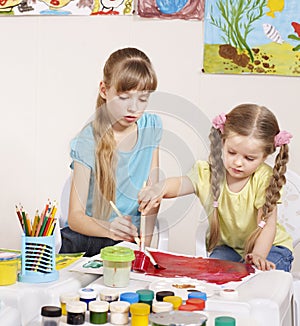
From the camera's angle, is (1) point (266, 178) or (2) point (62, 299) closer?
(2) point (62, 299)

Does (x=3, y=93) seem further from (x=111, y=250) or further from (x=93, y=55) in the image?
(x=111, y=250)

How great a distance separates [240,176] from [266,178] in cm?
8

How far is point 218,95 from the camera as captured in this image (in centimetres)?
242

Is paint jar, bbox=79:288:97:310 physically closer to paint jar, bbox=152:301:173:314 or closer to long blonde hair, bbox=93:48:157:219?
paint jar, bbox=152:301:173:314

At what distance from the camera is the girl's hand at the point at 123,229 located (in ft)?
5.54

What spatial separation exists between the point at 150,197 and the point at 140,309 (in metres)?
0.77

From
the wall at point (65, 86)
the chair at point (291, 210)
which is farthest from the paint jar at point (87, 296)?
the wall at point (65, 86)

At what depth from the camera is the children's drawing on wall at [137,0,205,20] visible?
2395 millimetres

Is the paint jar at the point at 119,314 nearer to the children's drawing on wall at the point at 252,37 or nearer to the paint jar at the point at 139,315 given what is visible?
the paint jar at the point at 139,315

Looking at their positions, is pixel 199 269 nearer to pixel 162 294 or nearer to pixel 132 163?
pixel 162 294

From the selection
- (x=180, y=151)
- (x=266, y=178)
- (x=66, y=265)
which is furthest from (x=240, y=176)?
(x=66, y=265)

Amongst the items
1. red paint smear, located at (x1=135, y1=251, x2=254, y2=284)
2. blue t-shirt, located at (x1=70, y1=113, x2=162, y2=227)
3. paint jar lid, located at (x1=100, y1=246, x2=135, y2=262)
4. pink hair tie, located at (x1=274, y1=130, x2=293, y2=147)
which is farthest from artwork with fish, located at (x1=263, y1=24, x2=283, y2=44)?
paint jar lid, located at (x1=100, y1=246, x2=135, y2=262)

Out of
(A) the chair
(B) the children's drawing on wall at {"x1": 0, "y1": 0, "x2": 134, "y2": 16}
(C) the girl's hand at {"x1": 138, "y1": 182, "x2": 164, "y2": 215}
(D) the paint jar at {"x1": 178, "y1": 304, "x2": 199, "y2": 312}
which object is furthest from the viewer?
(B) the children's drawing on wall at {"x1": 0, "y1": 0, "x2": 134, "y2": 16}

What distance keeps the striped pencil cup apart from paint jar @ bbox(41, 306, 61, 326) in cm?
20
